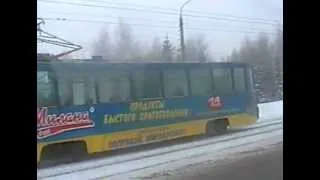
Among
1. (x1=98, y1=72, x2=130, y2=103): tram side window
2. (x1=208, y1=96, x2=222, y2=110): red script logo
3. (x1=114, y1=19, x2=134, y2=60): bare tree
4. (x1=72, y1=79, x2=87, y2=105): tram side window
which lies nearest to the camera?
(x1=114, y1=19, x2=134, y2=60): bare tree

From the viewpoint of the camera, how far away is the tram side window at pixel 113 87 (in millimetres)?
4008

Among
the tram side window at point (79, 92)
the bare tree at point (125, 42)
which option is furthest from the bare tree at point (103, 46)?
the tram side window at point (79, 92)

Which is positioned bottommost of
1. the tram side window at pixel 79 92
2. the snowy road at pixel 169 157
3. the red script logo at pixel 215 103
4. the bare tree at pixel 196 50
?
the snowy road at pixel 169 157

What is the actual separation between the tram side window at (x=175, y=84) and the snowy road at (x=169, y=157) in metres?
0.52

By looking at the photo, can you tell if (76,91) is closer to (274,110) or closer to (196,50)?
(196,50)

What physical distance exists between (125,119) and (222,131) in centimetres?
79

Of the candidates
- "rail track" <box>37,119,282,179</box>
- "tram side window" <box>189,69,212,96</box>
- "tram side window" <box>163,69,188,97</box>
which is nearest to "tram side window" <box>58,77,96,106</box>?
"rail track" <box>37,119,282,179</box>

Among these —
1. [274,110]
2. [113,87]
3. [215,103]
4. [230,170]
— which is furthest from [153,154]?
[274,110]

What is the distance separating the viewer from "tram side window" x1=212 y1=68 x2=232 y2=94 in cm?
435

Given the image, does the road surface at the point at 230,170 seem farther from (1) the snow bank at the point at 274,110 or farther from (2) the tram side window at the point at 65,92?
(2) the tram side window at the point at 65,92

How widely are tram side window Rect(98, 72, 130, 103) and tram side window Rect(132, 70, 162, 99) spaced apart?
7cm

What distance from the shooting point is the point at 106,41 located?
8.09 ft

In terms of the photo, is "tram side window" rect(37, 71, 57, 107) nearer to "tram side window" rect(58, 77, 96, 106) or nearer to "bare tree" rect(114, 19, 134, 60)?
"bare tree" rect(114, 19, 134, 60)

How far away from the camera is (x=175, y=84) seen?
445 centimetres
